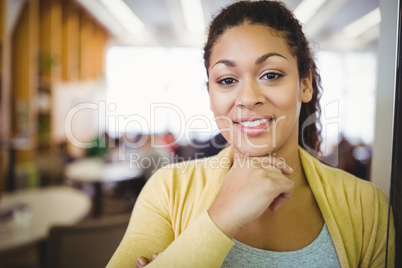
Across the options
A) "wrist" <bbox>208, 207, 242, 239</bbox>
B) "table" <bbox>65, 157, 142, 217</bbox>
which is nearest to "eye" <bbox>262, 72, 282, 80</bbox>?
"wrist" <bbox>208, 207, 242, 239</bbox>

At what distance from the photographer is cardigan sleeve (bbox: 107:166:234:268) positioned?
0.41m

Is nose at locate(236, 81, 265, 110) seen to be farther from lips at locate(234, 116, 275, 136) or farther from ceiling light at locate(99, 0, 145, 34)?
ceiling light at locate(99, 0, 145, 34)

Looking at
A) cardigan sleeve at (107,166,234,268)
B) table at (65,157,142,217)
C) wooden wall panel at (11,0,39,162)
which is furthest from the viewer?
wooden wall panel at (11,0,39,162)

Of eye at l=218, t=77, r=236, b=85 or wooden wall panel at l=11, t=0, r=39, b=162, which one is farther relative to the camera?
wooden wall panel at l=11, t=0, r=39, b=162

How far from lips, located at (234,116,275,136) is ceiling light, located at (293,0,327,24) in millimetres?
158

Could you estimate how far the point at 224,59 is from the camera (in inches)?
17.5

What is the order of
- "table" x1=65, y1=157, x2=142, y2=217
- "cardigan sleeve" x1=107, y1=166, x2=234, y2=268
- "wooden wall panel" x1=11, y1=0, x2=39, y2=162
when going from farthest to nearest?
"wooden wall panel" x1=11, y1=0, x2=39, y2=162 < "table" x1=65, y1=157, x2=142, y2=217 < "cardigan sleeve" x1=107, y1=166, x2=234, y2=268

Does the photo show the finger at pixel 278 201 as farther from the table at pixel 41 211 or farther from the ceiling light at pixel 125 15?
the table at pixel 41 211

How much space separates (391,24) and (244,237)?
0.40 metres

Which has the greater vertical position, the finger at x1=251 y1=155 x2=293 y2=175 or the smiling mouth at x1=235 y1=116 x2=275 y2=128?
the smiling mouth at x1=235 y1=116 x2=275 y2=128

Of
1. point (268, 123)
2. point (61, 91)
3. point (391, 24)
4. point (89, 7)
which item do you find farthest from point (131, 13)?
point (61, 91)

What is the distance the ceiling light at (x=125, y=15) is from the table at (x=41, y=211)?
94cm

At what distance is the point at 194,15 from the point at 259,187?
29 cm

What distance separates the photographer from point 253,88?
A: 0.43 m
